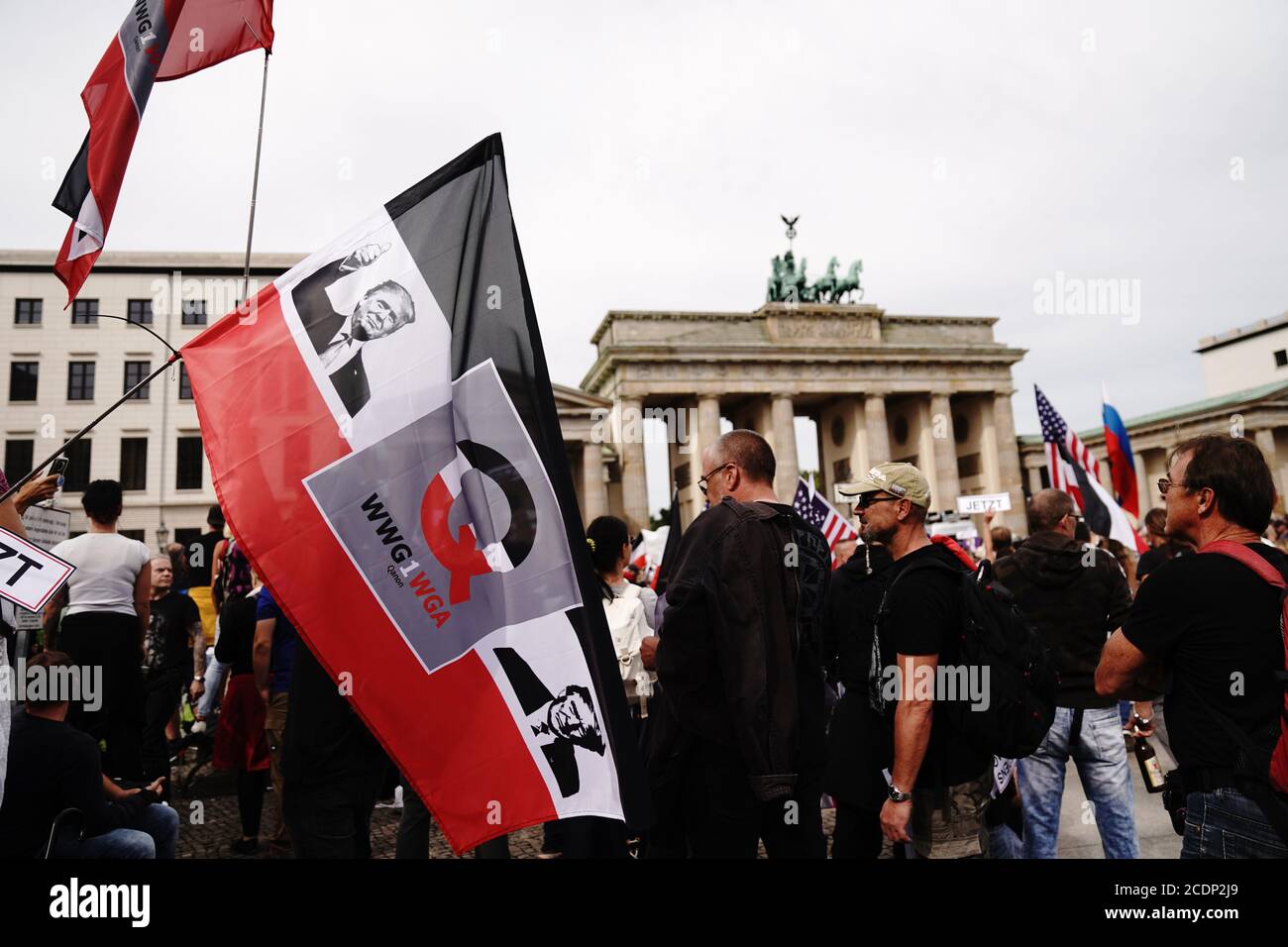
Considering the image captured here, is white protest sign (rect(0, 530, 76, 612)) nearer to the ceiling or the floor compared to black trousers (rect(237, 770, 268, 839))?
nearer to the ceiling

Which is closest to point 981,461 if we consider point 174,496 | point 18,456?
point 174,496

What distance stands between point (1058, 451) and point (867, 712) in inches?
367

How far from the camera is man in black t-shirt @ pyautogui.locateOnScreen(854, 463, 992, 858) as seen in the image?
2.90 metres

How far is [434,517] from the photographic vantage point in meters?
2.55

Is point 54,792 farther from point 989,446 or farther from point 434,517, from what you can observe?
point 989,446

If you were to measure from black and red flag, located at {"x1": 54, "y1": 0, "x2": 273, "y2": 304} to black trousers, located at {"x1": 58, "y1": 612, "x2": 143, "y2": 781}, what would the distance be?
2.55m

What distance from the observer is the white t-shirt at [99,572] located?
17.0 feet

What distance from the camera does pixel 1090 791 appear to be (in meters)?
4.29

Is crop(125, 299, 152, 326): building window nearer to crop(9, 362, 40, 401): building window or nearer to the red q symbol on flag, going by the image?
crop(9, 362, 40, 401): building window

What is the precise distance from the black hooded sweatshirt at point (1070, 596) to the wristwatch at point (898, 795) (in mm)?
1881

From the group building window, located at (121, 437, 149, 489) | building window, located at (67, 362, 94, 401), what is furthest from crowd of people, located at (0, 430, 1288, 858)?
building window, located at (67, 362, 94, 401)

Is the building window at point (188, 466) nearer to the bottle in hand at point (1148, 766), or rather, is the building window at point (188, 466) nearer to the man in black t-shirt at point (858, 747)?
the man in black t-shirt at point (858, 747)
